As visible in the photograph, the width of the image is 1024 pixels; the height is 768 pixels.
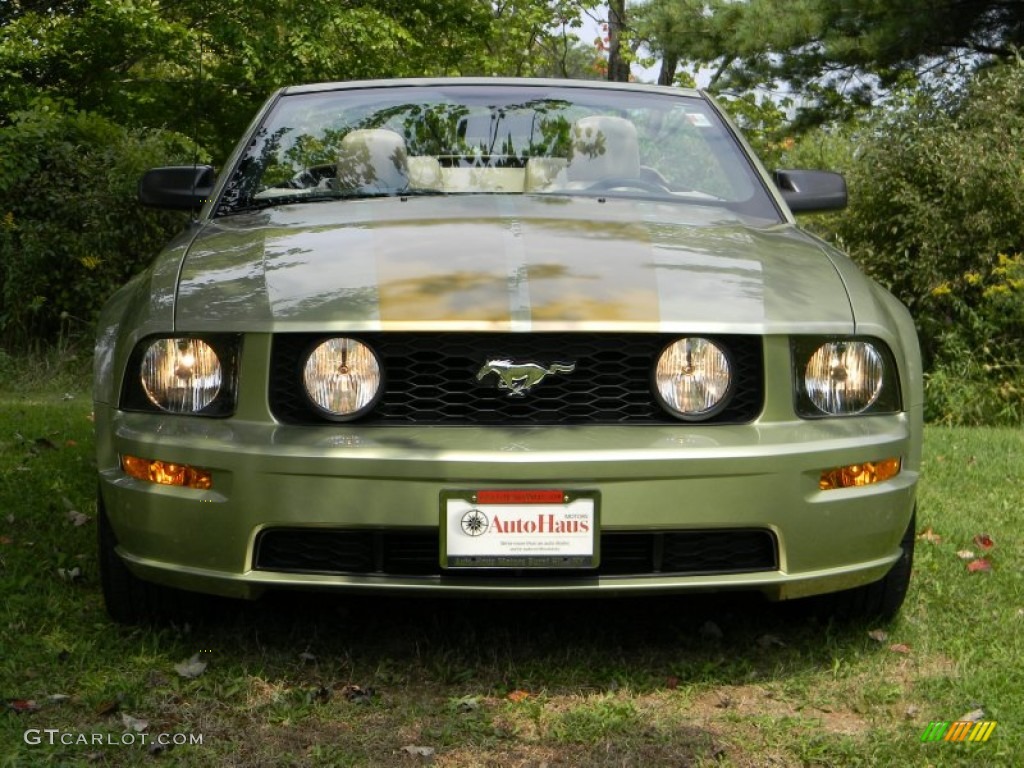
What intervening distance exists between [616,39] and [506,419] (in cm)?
2176

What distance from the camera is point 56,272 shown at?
9844mm

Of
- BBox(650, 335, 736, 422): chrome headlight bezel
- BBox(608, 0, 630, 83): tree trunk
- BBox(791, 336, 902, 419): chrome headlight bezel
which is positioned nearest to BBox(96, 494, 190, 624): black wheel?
BBox(650, 335, 736, 422): chrome headlight bezel

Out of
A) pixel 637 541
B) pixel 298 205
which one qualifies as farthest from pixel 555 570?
pixel 298 205

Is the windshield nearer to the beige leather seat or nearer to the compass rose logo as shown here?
the beige leather seat

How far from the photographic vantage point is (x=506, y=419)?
3029 mm

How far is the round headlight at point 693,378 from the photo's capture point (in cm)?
306

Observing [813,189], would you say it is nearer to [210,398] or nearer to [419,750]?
[210,398]

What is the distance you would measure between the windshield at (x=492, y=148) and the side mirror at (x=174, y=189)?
6.5 inches

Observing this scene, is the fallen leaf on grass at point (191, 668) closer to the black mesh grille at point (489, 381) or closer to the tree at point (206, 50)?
the black mesh grille at point (489, 381)

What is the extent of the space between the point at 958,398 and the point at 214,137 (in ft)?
26.0

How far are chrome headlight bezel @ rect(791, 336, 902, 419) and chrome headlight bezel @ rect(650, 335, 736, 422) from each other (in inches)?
5.9

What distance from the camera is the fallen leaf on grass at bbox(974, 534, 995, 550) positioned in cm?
464

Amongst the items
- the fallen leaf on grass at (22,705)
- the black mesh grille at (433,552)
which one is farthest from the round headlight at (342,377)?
the fallen leaf on grass at (22,705)

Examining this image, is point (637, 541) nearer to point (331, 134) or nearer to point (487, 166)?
point (487, 166)
